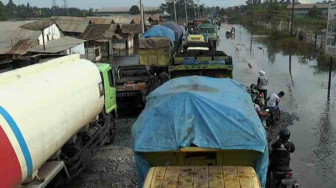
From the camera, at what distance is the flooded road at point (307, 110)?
9.27m

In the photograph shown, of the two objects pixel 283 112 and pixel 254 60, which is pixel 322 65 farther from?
pixel 283 112

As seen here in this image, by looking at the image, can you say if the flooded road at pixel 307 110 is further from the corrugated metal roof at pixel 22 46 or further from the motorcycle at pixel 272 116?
the corrugated metal roof at pixel 22 46

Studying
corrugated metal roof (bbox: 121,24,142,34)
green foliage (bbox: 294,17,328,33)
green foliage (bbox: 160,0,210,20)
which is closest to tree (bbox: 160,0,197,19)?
green foliage (bbox: 160,0,210,20)

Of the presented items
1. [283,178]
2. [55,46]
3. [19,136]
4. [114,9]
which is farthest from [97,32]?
[114,9]

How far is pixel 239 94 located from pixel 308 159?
13.4 feet

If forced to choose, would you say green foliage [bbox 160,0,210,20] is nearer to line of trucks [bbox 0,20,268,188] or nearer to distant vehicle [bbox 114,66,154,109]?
distant vehicle [bbox 114,66,154,109]

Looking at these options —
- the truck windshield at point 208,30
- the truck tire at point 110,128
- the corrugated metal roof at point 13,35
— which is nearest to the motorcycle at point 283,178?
the truck tire at point 110,128

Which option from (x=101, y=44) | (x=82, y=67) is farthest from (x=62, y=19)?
(x=82, y=67)

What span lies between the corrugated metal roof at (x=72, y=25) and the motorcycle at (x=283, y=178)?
92.9 ft

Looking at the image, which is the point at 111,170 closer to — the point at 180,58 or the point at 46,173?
the point at 46,173

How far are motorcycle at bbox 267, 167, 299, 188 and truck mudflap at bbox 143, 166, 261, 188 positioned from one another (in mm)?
2099

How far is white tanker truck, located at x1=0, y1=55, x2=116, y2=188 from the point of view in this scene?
5371mm

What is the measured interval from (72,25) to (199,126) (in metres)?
30.6

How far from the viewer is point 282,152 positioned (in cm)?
709
